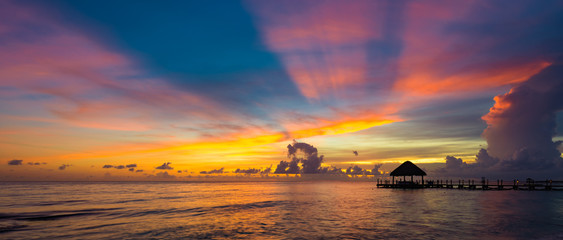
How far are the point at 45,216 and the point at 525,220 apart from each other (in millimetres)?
51291

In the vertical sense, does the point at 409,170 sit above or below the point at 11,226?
above

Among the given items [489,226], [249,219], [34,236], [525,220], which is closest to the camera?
[34,236]

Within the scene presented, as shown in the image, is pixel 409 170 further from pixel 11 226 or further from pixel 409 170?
pixel 11 226

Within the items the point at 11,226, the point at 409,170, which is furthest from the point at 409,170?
the point at 11,226

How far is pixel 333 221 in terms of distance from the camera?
101ft

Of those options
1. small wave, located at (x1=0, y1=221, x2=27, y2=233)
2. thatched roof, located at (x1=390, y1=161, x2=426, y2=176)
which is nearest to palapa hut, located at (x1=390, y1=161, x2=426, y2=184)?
thatched roof, located at (x1=390, y1=161, x2=426, y2=176)

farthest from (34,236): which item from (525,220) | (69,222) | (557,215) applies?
(557,215)

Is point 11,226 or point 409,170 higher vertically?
point 409,170

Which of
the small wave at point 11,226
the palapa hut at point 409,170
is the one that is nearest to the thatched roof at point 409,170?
the palapa hut at point 409,170

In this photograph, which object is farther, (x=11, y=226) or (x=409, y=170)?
(x=409, y=170)

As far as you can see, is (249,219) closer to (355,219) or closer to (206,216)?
(206,216)

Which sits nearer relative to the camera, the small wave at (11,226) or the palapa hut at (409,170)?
the small wave at (11,226)

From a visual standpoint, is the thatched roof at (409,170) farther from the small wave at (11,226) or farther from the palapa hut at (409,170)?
the small wave at (11,226)

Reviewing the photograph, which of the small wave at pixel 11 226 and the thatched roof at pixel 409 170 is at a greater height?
the thatched roof at pixel 409 170
